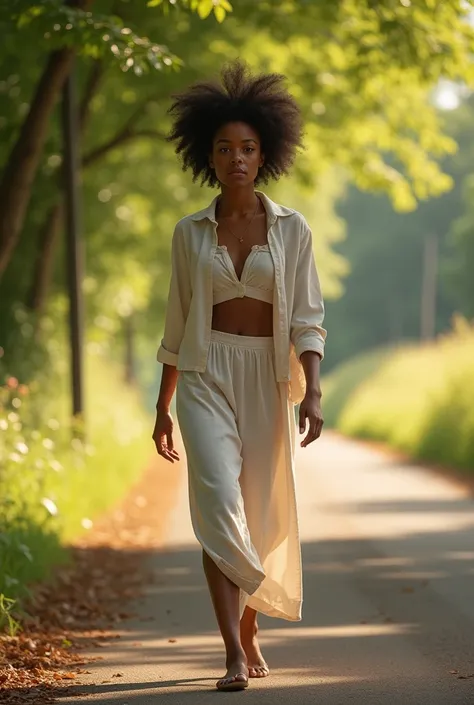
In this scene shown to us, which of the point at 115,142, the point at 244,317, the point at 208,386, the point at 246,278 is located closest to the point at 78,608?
the point at 208,386

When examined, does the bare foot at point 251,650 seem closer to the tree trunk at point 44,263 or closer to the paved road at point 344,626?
the paved road at point 344,626

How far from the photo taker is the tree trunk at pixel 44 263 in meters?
21.4

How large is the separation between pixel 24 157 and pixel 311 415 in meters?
7.78

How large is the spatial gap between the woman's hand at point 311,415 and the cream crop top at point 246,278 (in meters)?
0.46

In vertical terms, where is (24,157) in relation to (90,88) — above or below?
below

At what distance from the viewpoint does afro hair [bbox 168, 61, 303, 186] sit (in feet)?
21.9

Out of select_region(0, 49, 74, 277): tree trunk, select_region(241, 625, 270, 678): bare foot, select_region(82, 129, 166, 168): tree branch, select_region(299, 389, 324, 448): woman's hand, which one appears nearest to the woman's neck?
select_region(299, 389, 324, 448): woman's hand

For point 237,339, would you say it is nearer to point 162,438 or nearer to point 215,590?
point 162,438

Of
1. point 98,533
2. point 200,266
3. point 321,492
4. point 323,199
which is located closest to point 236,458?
point 200,266

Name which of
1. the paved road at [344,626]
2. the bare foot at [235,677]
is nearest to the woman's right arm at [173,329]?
the bare foot at [235,677]

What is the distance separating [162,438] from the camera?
6.68m

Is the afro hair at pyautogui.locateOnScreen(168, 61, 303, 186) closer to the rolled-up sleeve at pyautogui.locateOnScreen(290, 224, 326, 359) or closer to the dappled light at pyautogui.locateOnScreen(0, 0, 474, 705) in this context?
the dappled light at pyautogui.locateOnScreen(0, 0, 474, 705)

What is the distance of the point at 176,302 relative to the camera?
21.8 ft

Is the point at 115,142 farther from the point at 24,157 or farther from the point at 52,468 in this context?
the point at 52,468
